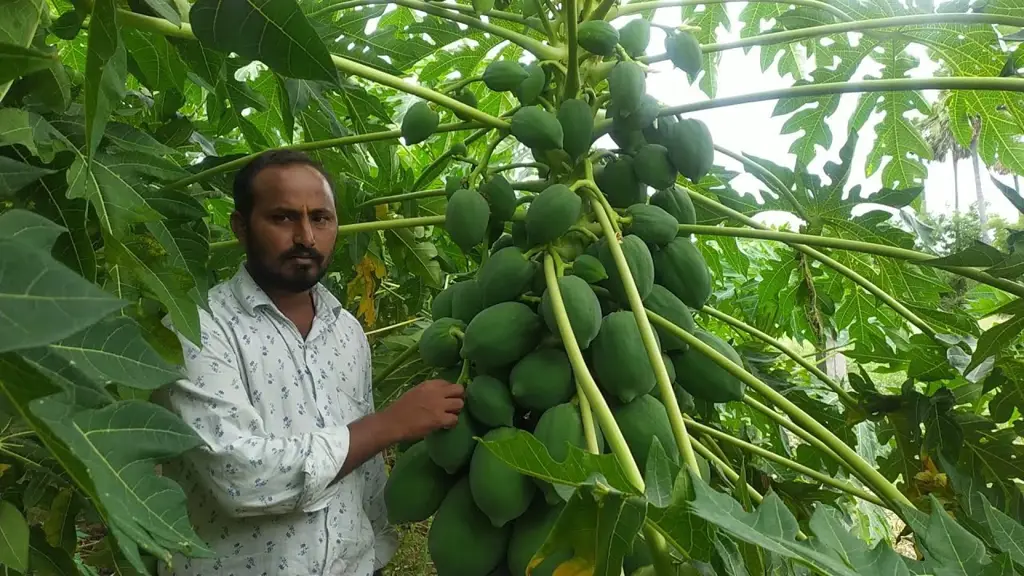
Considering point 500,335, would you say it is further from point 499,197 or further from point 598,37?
point 598,37

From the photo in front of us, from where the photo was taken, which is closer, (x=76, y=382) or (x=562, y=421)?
(x=76, y=382)

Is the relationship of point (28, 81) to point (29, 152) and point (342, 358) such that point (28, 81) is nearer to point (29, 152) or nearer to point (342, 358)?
point (29, 152)

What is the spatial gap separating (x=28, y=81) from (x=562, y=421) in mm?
1053

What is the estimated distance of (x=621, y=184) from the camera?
1.55 meters

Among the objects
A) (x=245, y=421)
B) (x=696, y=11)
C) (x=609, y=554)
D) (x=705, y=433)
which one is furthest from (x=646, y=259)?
(x=696, y=11)

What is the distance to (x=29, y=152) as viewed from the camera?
1.32 metres

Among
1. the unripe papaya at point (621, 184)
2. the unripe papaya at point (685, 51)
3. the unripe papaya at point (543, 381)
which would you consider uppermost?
the unripe papaya at point (685, 51)

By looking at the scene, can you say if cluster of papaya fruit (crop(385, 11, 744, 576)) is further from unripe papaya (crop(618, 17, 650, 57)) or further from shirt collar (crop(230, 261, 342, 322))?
shirt collar (crop(230, 261, 342, 322))

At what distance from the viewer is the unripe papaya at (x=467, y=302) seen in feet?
5.05

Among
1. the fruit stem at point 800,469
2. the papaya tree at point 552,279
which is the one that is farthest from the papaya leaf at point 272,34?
the fruit stem at point 800,469

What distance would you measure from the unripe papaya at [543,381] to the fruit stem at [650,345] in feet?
0.47

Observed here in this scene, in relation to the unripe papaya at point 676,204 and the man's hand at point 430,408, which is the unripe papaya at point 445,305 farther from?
the unripe papaya at point 676,204

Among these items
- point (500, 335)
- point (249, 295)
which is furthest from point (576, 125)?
point (249, 295)

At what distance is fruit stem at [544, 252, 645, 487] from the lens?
101cm
